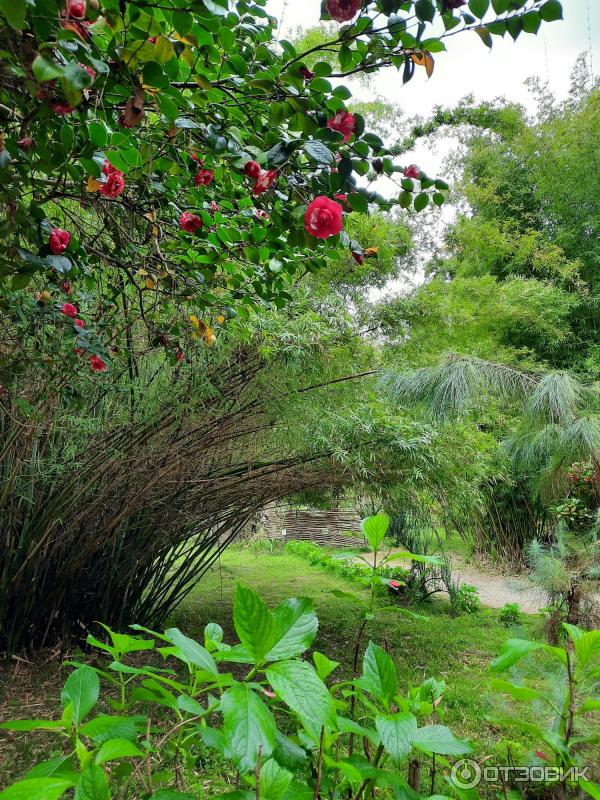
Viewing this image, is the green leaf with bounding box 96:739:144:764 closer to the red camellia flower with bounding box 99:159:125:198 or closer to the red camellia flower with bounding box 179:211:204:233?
the red camellia flower with bounding box 99:159:125:198

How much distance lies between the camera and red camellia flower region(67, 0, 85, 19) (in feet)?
1.71

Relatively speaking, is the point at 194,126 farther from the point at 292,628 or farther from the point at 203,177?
the point at 292,628

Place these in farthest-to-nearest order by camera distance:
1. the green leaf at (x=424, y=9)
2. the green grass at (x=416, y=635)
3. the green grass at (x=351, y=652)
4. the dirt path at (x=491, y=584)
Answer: the dirt path at (x=491, y=584), the green grass at (x=416, y=635), the green grass at (x=351, y=652), the green leaf at (x=424, y=9)

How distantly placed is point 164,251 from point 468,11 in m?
1.04

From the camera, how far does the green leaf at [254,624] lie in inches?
15.1

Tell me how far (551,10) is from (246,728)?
2.73ft

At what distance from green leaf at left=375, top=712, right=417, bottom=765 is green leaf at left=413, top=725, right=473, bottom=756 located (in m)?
0.01

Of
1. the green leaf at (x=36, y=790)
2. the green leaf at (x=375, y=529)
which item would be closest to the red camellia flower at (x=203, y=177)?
the green leaf at (x=375, y=529)

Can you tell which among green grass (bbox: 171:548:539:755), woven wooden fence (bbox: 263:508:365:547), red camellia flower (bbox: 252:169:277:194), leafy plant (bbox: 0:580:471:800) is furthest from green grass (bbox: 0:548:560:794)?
woven wooden fence (bbox: 263:508:365:547)

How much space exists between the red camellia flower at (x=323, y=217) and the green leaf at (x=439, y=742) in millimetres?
632

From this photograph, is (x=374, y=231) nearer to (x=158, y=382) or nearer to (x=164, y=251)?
(x=158, y=382)

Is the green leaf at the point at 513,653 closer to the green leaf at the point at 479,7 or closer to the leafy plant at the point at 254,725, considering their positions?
the leafy plant at the point at 254,725

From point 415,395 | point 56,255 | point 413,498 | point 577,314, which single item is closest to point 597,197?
point 577,314

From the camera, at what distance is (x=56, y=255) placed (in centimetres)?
94
